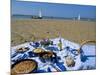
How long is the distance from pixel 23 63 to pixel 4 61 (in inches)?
4.8

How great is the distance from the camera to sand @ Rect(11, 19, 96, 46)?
113 cm

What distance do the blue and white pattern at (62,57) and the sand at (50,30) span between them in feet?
0.13

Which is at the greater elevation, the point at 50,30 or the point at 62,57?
the point at 50,30

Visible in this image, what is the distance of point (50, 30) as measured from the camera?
119cm

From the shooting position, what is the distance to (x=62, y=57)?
121 cm

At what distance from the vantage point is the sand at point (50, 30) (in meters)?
1.13

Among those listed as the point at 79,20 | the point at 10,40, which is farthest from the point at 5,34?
the point at 79,20

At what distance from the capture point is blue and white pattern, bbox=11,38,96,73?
3.74 feet

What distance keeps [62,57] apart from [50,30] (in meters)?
0.21

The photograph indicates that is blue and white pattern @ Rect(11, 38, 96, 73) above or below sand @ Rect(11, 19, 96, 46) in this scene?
below

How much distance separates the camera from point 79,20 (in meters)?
1.26

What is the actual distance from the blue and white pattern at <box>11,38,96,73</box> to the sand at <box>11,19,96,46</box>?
4 centimetres

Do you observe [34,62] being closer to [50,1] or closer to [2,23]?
[2,23]
